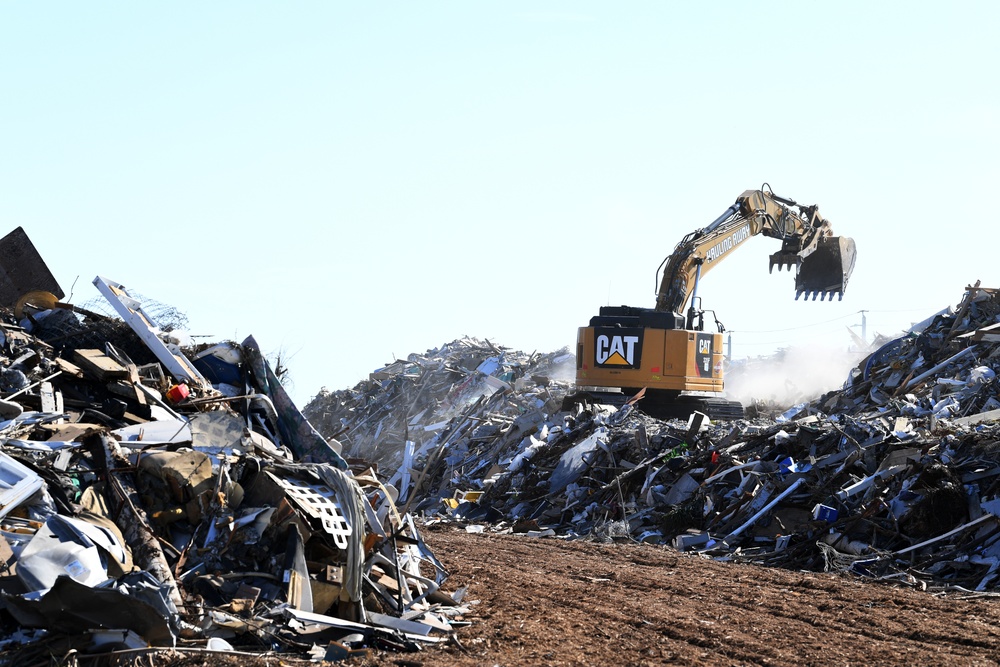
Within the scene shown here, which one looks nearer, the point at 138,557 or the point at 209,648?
the point at 209,648

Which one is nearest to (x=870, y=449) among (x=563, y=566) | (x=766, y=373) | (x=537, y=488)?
(x=563, y=566)

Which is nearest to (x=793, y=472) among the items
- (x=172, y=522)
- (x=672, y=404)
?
(x=672, y=404)

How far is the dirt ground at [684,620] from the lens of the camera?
668 cm

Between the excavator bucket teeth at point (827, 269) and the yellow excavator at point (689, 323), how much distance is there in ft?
0.07

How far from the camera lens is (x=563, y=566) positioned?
10867mm

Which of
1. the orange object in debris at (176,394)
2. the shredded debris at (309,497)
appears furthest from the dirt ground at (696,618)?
the orange object in debris at (176,394)

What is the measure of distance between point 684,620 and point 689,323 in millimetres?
11986

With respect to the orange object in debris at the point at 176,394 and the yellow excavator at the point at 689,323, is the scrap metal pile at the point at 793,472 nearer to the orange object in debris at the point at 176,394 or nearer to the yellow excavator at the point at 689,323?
the yellow excavator at the point at 689,323

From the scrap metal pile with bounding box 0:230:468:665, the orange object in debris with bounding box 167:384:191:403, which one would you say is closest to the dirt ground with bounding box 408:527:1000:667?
the scrap metal pile with bounding box 0:230:468:665

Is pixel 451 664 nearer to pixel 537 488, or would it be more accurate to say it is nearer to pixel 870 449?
pixel 870 449

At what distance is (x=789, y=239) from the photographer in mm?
21875

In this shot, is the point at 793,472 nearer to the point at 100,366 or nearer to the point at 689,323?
the point at 689,323

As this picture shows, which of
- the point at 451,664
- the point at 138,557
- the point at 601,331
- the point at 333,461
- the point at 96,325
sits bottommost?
the point at 451,664

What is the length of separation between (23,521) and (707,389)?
14555 millimetres
